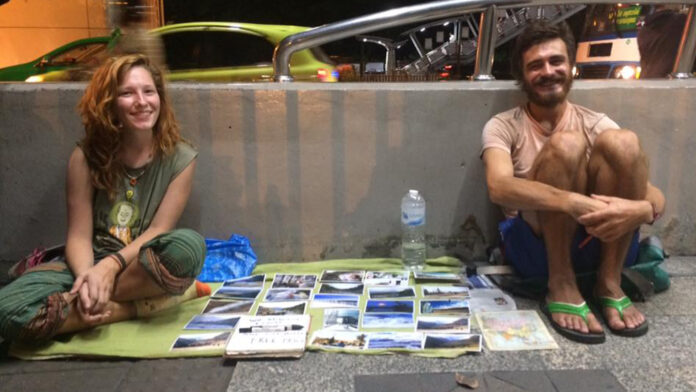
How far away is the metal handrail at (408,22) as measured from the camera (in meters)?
3.05

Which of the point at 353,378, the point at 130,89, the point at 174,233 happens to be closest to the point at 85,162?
the point at 130,89

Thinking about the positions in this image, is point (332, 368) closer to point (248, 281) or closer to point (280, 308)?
point (280, 308)

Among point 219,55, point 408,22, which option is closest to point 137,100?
point 408,22

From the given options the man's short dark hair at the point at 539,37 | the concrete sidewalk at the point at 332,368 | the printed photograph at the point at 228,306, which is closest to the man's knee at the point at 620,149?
the man's short dark hair at the point at 539,37

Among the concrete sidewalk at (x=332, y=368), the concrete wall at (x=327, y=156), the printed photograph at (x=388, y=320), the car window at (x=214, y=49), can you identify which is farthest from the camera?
the car window at (x=214, y=49)

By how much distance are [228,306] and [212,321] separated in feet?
0.54

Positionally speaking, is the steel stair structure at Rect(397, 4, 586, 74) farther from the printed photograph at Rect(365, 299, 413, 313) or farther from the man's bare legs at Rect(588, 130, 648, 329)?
the printed photograph at Rect(365, 299, 413, 313)

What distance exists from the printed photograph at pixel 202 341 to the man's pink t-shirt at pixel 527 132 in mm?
1532

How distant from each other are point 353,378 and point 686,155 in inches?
95.9

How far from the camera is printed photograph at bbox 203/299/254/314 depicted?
101 inches

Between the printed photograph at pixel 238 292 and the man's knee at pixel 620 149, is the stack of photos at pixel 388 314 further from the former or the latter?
the man's knee at pixel 620 149

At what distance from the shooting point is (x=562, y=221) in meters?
2.38

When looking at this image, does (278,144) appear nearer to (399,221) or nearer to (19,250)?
(399,221)

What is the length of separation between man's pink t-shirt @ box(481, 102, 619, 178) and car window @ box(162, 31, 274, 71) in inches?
139
